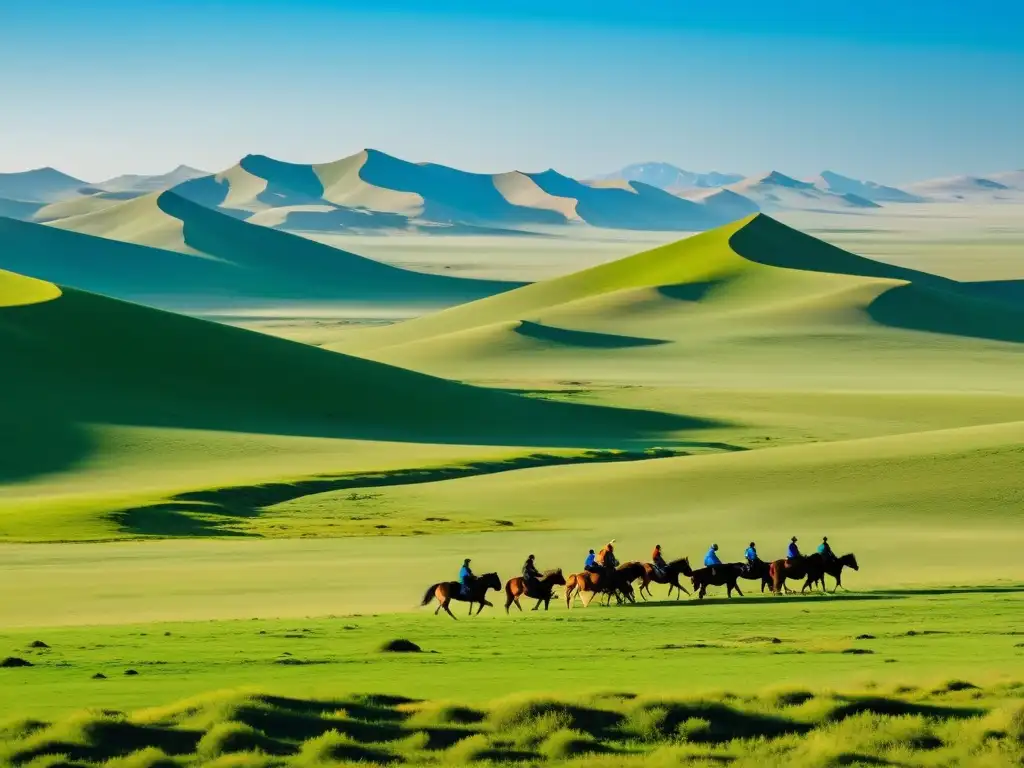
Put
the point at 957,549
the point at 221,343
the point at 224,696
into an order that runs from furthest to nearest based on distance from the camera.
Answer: the point at 221,343
the point at 957,549
the point at 224,696

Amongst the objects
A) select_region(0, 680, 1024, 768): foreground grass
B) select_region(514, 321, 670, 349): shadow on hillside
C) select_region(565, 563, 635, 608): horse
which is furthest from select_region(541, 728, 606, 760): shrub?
select_region(514, 321, 670, 349): shadow on hillside

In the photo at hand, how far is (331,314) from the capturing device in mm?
176125

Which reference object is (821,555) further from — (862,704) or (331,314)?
(331,314)

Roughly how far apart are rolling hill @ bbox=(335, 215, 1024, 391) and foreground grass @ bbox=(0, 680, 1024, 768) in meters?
75.4

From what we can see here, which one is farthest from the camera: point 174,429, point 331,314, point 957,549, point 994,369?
point 331,314

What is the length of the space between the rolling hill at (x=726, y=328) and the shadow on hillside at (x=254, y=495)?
36.7 m

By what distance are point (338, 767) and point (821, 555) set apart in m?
15.1

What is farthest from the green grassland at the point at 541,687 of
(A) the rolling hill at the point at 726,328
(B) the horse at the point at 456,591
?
(A) the rolling hill at the point at 726,328

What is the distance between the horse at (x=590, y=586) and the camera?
27.9m

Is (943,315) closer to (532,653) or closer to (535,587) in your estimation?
(535,587)

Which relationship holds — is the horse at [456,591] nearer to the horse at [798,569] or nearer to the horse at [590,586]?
the horse at [590,586]

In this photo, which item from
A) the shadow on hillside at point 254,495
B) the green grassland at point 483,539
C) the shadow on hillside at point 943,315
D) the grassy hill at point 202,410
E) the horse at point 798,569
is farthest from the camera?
the shadow on hillside at point 943,315

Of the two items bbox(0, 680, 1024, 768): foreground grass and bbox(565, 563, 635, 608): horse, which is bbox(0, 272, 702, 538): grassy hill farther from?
bbox(0, 680, 1024, 768): foreground grass

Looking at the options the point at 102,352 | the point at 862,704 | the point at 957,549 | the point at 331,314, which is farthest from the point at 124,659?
the point at 331,314
